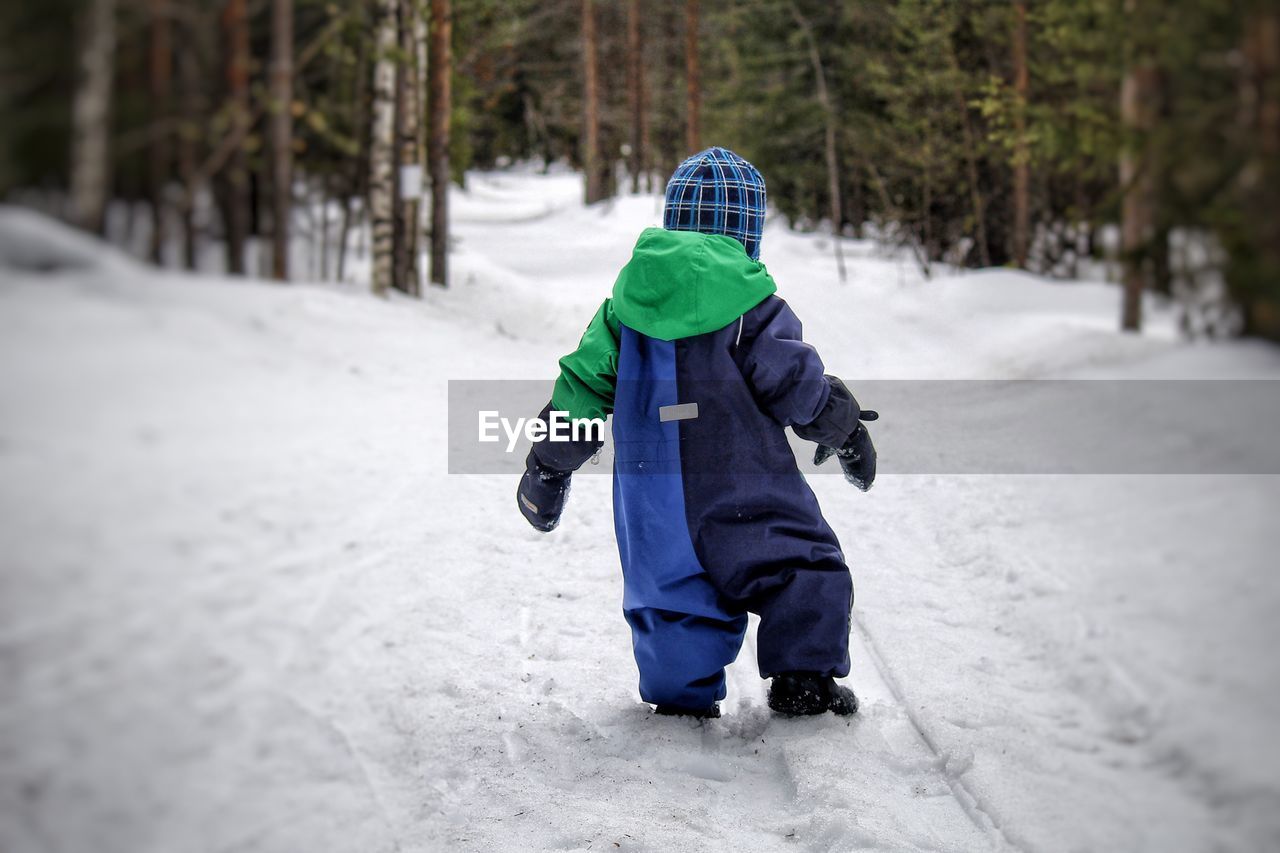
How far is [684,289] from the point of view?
8.20 feet

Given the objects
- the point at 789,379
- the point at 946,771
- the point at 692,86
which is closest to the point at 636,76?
the point at 692,86

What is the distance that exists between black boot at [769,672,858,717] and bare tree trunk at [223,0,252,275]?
181 cm

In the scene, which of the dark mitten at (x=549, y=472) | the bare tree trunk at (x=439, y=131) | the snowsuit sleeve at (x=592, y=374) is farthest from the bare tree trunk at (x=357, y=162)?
the bare tree trunk at (x=439, y=131)

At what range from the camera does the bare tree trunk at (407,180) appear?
217 centimetres

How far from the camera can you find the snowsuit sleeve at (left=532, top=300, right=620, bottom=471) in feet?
8.39

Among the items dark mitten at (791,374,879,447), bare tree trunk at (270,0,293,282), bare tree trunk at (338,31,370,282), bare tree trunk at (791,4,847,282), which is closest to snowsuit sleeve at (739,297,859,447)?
dark mitten at (791,374,879,447)

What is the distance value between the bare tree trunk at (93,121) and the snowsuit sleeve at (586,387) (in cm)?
150

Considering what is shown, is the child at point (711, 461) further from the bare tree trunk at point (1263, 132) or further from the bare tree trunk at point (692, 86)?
the bare tree trunk at point (692, 86)

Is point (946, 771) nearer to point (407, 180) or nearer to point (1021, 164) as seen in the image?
point (1021, 164)

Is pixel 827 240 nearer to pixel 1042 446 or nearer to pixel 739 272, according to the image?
pixel 739 272

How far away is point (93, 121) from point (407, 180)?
69.0 inches

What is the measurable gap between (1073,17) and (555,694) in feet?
6.66

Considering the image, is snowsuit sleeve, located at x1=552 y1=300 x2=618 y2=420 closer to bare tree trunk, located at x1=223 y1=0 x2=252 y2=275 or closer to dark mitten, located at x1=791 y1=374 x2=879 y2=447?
dark mitten, located at x1=791 y1=374 x2=879 y2=447

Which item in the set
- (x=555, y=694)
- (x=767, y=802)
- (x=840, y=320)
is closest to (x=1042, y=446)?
(x=767, y=802)
